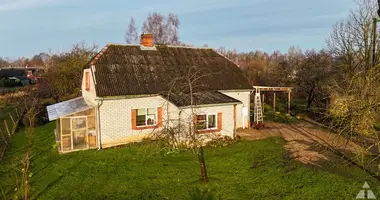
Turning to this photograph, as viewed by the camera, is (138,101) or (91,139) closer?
(91,139)

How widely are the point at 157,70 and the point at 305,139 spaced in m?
11.4

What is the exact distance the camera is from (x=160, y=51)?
73.2 ft

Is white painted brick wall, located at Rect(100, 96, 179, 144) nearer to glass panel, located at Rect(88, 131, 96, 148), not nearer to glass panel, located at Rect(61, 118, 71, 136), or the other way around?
glass panel, located at Rect(88, 131, 96, 148)

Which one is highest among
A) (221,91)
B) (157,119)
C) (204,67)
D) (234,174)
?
(204,67)

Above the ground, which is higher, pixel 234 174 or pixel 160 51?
pixel 160 51

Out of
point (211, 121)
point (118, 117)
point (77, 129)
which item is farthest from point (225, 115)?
point (77, 129)

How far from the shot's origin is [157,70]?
66.9ft

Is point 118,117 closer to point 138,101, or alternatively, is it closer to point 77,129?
point 138,101

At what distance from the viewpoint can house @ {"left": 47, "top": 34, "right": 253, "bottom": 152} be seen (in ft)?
55.1

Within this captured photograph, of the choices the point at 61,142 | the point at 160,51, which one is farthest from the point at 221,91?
the point at 61,142

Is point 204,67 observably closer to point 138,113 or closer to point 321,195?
point 138,113

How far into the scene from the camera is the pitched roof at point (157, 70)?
1816 centimetres

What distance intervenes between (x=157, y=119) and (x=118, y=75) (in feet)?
12.8

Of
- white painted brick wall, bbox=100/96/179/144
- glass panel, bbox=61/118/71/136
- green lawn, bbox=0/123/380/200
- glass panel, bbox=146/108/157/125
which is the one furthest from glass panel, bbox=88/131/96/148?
glass panel, bbox=146/108/157/125
